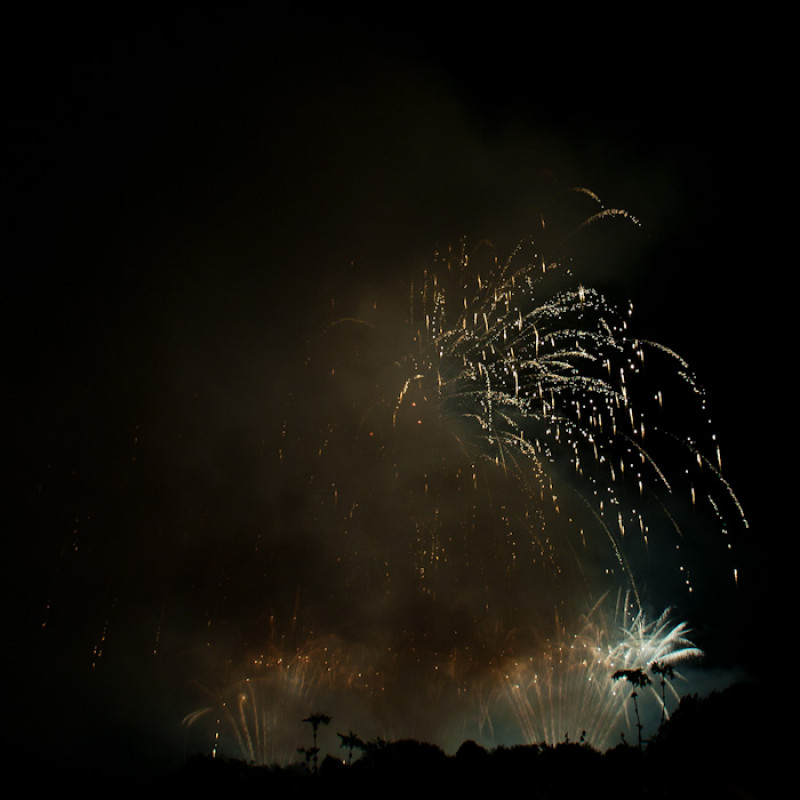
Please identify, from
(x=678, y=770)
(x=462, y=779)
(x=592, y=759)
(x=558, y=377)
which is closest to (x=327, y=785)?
(x=462, y=779)

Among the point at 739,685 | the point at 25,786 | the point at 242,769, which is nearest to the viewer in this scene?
the point at 739,685

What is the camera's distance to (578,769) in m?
27.3

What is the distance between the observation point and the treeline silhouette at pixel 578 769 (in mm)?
18281

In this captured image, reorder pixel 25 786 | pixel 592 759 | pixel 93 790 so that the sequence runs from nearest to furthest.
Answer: pixel 592 759, pixel 25 786, pixel 93 790

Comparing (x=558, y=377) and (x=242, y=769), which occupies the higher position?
(x=558, y=377)

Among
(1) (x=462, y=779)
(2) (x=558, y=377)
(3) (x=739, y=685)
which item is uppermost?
(2) (x=558, y=377)

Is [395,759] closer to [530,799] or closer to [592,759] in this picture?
[592,759]

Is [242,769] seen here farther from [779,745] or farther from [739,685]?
[779,745]

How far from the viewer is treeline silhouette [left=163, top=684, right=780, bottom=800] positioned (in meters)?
18.3

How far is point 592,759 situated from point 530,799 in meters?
7.93

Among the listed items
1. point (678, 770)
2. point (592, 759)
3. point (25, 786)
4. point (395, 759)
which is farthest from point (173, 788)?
point (678, 770)

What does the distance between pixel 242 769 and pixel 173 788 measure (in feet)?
21.9

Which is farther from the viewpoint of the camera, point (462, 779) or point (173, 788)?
point (173, 788)

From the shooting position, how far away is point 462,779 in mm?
33812
